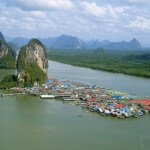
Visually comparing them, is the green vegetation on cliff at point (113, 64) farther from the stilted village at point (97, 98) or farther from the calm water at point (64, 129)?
the calm water at point (64, 129)

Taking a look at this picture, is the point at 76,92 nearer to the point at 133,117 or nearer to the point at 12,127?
the point at 133,117

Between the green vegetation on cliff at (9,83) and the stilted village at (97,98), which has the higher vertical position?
the green vegetation on cliff at (9,83)

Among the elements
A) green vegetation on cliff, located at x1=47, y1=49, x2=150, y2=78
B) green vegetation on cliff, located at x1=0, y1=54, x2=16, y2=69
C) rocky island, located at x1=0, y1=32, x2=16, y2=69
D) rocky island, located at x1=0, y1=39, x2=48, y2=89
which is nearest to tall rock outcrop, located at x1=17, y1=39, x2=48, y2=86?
rocky island, located at x1=0, y1=39, x2=48, y2=89

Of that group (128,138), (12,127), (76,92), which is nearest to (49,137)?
(12,127)

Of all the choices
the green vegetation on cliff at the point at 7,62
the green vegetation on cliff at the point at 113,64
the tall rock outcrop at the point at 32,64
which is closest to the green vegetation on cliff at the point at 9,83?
the tall rock outcrop at the point at 32,64

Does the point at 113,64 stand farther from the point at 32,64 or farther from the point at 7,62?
the point at 32,64

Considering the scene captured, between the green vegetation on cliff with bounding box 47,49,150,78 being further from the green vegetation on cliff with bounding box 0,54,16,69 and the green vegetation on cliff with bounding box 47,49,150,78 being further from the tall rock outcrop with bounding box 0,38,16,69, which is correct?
the green vegetation on cliff with bounding box 0,54,16,69
